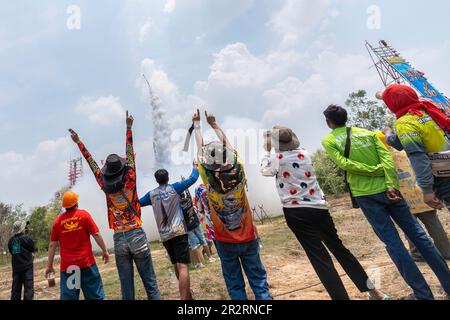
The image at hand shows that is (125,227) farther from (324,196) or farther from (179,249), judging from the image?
(324,196)

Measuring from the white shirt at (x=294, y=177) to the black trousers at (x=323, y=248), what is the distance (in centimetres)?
11

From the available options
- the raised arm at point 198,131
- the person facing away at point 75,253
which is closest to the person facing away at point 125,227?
the person facing away at point 75,253

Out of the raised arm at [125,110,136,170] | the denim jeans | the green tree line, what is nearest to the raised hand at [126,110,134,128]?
the raised arm at [125,110,136,170]

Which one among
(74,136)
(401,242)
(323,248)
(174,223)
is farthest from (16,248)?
(401,242)

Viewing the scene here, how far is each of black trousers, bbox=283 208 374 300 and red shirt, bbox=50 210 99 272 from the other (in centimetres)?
283

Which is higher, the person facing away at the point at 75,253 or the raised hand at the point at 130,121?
the raised hand at the point at 130,121

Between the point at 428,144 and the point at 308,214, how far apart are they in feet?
4.81

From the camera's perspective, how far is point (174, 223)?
15.0 ft

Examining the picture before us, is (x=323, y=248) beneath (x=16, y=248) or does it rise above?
above

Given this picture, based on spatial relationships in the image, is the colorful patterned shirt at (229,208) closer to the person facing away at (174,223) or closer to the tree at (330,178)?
the person facing away at (174,223)

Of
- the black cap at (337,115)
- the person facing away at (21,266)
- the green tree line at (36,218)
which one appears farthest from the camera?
the green tree line at (36,218)

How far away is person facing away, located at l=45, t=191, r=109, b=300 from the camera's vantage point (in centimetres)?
438

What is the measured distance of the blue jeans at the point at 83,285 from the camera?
4.35 m

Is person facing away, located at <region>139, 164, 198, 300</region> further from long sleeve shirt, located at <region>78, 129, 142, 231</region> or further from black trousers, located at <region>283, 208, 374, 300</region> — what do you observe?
black trousers, located at <region>283, 208, 374, 300</region>
